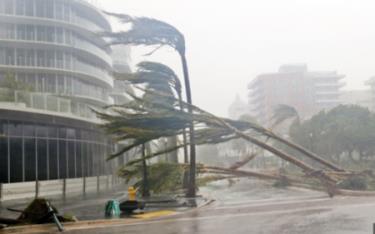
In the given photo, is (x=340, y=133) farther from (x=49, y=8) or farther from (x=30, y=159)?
(x=49, y=8)

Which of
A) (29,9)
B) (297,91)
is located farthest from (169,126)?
(297,91)

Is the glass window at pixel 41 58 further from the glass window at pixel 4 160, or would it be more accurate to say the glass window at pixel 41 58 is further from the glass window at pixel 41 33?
the glass window at pixel 4 160

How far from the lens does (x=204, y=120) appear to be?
24.2 meters

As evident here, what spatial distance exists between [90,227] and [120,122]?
8.22 meters

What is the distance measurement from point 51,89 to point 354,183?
40043mm

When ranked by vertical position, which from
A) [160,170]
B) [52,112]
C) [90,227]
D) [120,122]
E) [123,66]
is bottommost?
[90,227]

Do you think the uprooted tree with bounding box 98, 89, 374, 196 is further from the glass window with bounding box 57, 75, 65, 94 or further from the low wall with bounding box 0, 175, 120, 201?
the glass window with bounding box 57, 75, 65, 94

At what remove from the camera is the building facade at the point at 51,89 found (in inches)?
1368

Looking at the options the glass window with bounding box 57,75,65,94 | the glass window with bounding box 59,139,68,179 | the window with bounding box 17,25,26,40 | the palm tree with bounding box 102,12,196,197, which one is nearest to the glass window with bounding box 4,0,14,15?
the window with bounding box 17,25,26,40

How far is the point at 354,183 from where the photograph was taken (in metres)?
26.0

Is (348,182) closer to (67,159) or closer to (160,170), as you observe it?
(160,170)

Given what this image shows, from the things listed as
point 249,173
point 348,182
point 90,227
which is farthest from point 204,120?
point 90,227

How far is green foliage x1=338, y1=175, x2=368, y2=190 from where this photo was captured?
1022 inches

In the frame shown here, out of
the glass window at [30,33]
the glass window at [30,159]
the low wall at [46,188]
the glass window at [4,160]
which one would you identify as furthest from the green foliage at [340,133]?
the glass window at [30,33]
